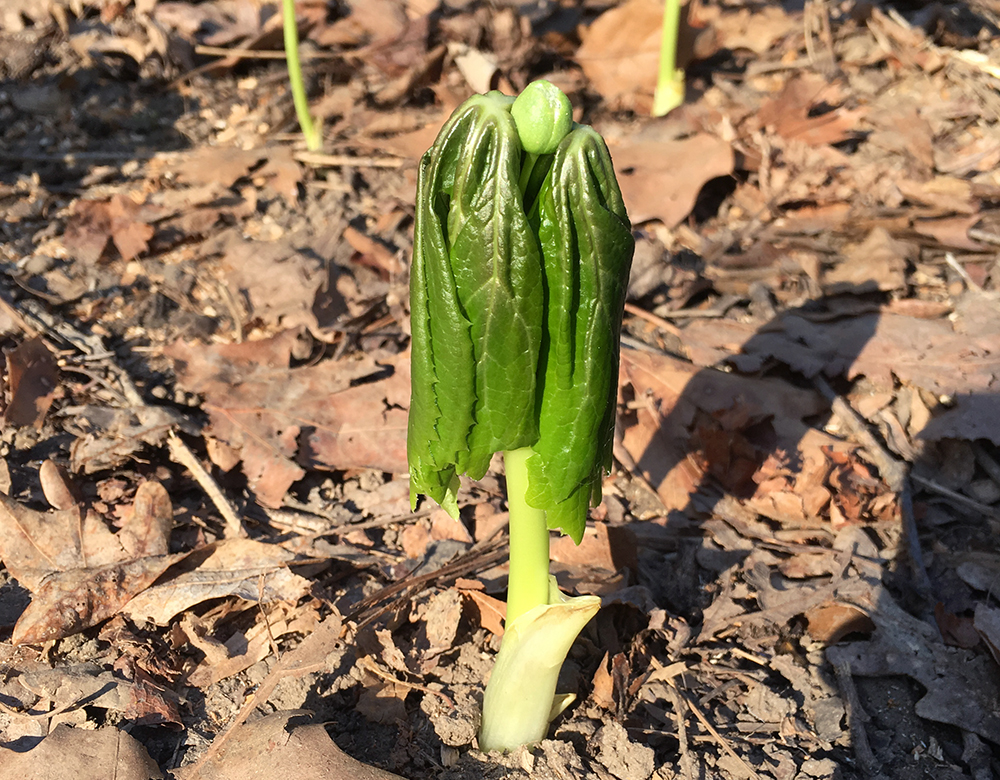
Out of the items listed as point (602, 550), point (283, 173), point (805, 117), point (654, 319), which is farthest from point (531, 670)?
point (805, 117)

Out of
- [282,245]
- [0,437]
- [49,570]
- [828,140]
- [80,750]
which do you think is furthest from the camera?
[828,140]

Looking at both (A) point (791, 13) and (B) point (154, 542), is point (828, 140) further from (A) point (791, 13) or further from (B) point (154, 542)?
(B) point (154, 542)

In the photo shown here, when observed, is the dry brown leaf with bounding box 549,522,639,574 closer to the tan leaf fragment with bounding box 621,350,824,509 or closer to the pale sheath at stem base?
the tan leaf fragment with bounding box 621,350,824,509

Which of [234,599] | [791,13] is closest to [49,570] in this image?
[234,599]

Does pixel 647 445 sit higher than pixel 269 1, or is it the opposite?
pixel 269 1

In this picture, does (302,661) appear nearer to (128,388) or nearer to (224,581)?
(224,581)

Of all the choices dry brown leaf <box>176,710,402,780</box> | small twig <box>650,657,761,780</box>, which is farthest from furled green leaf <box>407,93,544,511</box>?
small twig <box>650,657,761,780</box>

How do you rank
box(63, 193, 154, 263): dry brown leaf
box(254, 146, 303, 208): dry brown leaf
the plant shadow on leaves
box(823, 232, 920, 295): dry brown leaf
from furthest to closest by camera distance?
box(254, 146, 303, 208): dry brown leaf < box(63, 193, 154, 263): dry brown leaf < box(823, 232, 920, 295): dry brown leaf < the plant shadow on leaves
